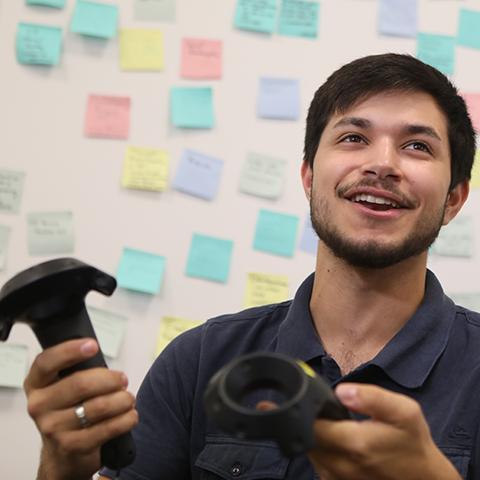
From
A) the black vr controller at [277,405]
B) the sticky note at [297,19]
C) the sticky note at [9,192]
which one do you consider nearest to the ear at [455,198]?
the sticky note at [297,19]

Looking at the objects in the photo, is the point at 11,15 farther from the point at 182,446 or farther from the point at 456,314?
the point at 456,314

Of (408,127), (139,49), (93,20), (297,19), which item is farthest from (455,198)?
(93,20)

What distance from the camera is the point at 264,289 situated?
1.40 metres

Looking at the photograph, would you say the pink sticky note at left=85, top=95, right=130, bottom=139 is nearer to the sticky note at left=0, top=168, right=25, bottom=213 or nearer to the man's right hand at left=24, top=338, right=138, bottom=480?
the sticky note at left=0, top=168, right=25, bottom=213

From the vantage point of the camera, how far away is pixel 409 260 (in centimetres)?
101

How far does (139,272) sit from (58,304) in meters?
0.72

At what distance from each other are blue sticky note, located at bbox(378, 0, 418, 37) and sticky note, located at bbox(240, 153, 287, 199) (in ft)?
1.18

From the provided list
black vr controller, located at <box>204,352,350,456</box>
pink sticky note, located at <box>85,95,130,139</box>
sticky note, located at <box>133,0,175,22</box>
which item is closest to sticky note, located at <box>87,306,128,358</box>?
pink sticky note, located at <box>85,95,130,139</box>

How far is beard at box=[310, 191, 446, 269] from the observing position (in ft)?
3.15

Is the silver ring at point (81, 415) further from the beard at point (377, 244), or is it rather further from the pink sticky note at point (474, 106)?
the pink sticky note at point (474, 106)

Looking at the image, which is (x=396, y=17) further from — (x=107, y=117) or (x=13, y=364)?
(x=13, y=364)

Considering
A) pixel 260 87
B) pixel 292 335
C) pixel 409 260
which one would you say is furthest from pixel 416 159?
pixel 260 87

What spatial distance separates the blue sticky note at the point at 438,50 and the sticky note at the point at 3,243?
36.6 inches

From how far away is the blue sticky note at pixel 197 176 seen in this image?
1.41 metres
